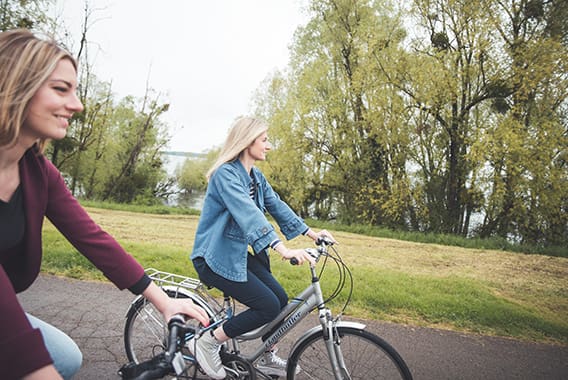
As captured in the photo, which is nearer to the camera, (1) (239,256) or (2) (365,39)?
(1) (239,256)

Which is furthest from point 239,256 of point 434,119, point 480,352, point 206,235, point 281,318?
point 434,119

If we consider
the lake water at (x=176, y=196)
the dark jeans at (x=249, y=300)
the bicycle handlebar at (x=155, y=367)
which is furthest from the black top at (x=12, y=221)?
the lake water at (x=176, y=196)

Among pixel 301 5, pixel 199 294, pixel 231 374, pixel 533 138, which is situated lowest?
pixel 231 374

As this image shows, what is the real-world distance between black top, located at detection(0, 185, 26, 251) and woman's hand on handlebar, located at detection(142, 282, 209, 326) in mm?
499

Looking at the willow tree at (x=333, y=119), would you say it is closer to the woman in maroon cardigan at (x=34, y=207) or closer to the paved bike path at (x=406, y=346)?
the paved bike path at (x=406, y=346)

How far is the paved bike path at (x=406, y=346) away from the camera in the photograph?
10.2 ft

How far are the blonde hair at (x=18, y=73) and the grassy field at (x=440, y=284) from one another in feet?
13.6

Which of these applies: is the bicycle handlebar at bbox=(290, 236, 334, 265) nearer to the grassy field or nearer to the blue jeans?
the blue jeans

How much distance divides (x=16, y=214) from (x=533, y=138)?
46.6 ft

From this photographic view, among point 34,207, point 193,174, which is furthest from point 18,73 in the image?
point 193,174

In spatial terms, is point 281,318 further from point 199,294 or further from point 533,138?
point 533,138

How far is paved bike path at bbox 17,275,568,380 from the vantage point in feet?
10.2

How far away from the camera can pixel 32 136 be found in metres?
1.19

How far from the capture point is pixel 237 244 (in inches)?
96.2
